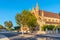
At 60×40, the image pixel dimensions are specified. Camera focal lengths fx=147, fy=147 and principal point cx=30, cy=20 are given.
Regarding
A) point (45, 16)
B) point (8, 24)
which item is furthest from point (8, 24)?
point (45, 16)

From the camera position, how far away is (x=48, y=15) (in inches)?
4124

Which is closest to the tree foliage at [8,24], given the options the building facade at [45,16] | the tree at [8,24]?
the tree at [8,24]

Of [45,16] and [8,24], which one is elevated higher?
[45,16]

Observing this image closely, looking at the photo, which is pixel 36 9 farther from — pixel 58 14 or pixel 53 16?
pixel 58 14

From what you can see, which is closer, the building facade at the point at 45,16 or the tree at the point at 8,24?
the building facade at the point at 45,16

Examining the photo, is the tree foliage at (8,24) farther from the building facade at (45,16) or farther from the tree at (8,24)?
the building facade at (45,16)

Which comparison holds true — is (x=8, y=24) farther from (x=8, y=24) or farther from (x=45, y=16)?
(x=45, y=16)

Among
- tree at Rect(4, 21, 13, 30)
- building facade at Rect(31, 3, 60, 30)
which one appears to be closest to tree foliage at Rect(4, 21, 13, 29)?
tree at Rect(4, 21, 13, 30)

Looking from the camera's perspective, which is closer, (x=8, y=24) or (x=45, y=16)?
(x=45, y=16)

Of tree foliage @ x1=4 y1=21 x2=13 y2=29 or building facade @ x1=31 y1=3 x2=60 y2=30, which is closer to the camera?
building facade @ x1=31 y1=3 x2=60 y2=30

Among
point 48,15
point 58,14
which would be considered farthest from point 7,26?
point 58,14

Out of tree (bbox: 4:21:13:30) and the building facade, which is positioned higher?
the building facade

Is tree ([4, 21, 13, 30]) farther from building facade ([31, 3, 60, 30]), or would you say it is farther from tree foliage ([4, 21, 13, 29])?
building facade ([31, 3, 60, 30])

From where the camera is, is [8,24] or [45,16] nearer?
[45,16]
